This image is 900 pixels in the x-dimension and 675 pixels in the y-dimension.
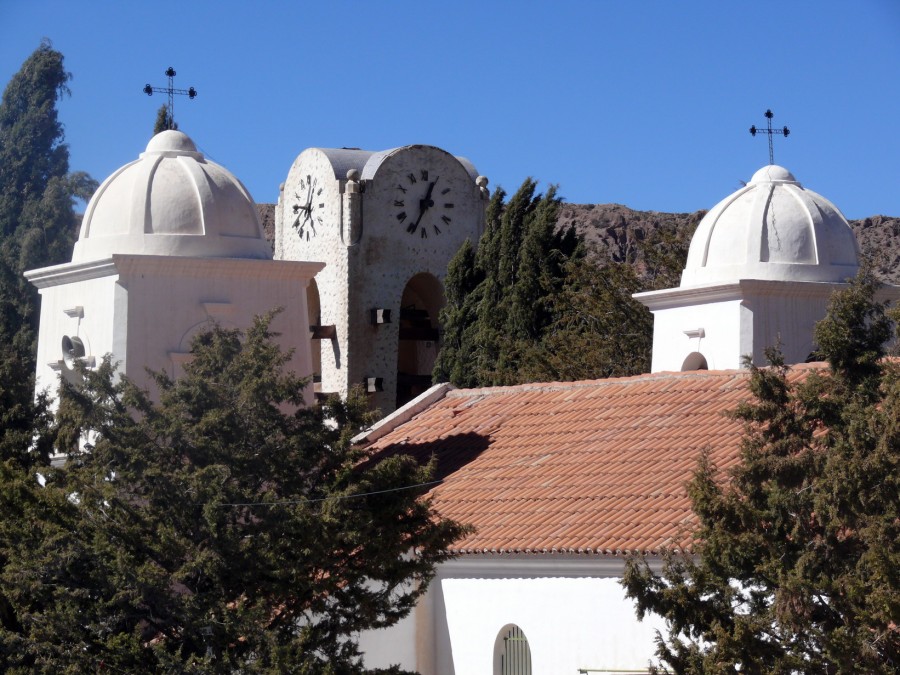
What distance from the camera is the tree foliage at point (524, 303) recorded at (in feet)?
106

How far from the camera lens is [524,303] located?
1307 inches

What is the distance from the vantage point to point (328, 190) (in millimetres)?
33750

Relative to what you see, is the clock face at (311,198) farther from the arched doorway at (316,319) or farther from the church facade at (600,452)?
the church facade at (600,452)

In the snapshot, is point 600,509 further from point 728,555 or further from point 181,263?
point 181,263

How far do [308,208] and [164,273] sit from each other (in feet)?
48.7

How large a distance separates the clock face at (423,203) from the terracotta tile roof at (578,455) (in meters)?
13.7

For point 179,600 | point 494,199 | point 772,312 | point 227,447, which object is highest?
point 494,199

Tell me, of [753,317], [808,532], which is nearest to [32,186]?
[753,317]

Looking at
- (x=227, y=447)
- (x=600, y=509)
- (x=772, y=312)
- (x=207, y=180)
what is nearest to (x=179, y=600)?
(x=227, y=447)

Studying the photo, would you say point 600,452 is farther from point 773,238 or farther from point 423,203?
point 423,203

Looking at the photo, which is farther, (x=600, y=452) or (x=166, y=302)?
(x=166, y=302)

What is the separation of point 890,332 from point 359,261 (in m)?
21.9

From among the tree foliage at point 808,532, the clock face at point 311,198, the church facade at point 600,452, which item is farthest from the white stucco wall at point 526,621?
the clock face at point 311,198

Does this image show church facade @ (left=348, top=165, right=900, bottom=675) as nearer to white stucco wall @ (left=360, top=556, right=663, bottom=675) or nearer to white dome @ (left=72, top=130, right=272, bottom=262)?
white stucco wall @ (left=360, top=556, right=663, bottom=675)
